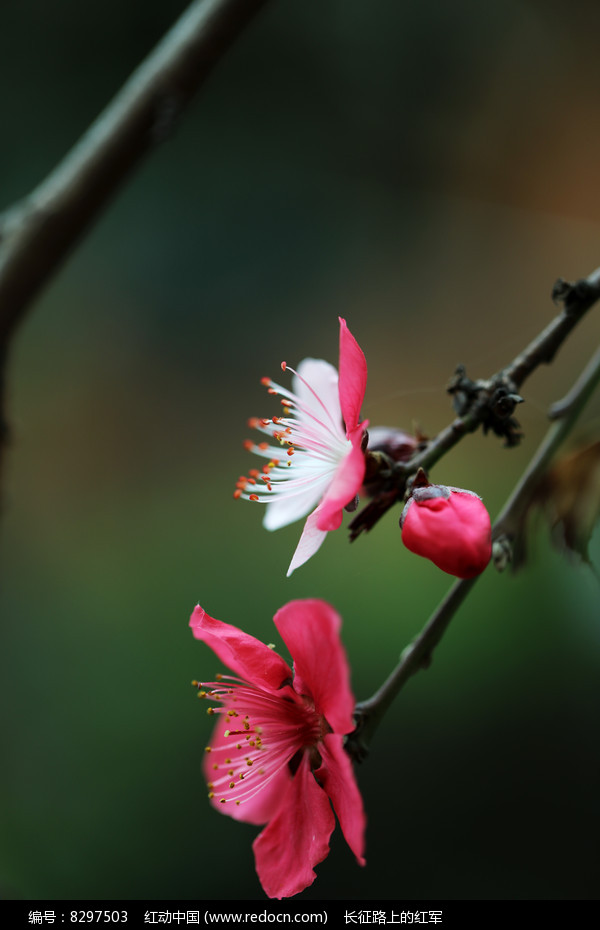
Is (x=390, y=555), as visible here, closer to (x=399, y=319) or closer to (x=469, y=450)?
(x=469, y=450)

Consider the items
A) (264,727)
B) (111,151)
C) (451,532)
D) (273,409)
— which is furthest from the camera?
(273,409)

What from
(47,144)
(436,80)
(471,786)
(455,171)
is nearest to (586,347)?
(471,786)

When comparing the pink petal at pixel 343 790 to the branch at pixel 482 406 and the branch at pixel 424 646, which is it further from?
the branch at pixel 482 406

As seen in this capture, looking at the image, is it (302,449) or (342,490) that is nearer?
(342,490)

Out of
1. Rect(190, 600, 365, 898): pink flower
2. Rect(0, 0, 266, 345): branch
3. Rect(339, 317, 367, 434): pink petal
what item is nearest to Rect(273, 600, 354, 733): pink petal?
Rect(190, 600, 365, 898): pink flower

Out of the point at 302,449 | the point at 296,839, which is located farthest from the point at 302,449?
the point at 296,839

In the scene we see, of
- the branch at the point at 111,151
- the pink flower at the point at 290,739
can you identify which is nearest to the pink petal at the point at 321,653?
the pink flower at the point at 290,739

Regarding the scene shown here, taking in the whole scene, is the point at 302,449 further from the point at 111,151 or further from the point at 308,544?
the point at 111,151
